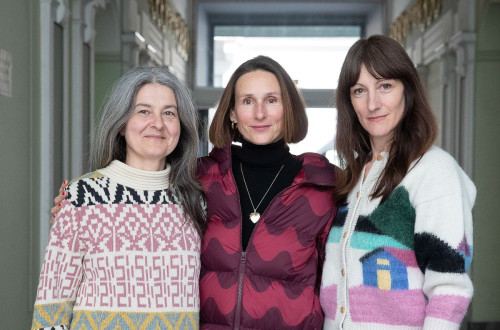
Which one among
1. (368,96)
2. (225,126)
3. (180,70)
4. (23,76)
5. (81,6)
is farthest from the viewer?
(180,70)

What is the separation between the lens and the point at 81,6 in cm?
527

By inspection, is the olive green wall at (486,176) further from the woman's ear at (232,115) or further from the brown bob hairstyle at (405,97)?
the brown bob hairstyle at (405,97)

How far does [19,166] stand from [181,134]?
1876 millimetres

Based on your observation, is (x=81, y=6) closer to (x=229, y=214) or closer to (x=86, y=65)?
(x=86, y=65)

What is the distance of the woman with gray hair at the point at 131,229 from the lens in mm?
2238

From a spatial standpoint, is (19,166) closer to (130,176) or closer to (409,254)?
(130,176)

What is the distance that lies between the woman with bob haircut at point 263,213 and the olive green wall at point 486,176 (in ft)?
14.2

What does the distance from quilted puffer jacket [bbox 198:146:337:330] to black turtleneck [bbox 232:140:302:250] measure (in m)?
0.08

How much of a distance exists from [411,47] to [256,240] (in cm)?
767

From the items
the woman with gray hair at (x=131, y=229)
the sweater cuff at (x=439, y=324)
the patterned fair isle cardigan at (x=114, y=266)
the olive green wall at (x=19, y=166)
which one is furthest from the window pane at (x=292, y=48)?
the sweater cuff at (x=439, y=324)

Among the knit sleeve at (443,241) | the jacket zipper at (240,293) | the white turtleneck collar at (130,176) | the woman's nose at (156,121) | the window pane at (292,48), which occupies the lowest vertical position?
the jacket zipper at (240,293)

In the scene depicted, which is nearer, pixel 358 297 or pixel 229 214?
pixel 358 297

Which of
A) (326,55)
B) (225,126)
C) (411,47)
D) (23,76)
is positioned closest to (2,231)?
(23,76)

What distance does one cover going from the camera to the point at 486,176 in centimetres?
654
